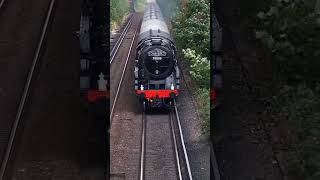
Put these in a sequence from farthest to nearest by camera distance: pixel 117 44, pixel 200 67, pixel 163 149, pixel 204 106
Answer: pixel 117 44 < pixel 200 67 < pixel 204 106 < pixel 163 149

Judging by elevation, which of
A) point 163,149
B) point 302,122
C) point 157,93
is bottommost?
point 163,149

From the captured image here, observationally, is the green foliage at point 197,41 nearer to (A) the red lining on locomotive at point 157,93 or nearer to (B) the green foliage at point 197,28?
(B) the green foliage at point 197,28

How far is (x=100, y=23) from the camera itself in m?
17.3

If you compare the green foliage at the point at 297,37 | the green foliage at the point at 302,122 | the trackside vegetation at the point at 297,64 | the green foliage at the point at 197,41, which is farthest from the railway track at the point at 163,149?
the green foliage at the point at 297,37

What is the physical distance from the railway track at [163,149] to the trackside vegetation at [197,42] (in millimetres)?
A: 2227

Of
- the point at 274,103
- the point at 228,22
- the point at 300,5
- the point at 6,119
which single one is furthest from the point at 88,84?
the point at 300,5

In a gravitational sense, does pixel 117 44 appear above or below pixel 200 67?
below

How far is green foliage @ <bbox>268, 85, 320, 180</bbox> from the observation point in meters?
7.35

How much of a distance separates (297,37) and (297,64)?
1.68ft

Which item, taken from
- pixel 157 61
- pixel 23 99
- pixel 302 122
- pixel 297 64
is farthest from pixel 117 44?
pixel 302 122

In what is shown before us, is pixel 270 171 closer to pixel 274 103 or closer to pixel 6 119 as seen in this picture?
pixel 274 103

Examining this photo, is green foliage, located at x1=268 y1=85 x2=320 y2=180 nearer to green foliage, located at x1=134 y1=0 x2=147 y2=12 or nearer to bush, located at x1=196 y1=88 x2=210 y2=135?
bush, located at x1=196 y1=88 x2=210 y2=135

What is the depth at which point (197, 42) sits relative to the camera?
32688mm

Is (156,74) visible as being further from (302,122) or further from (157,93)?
(302,122)
